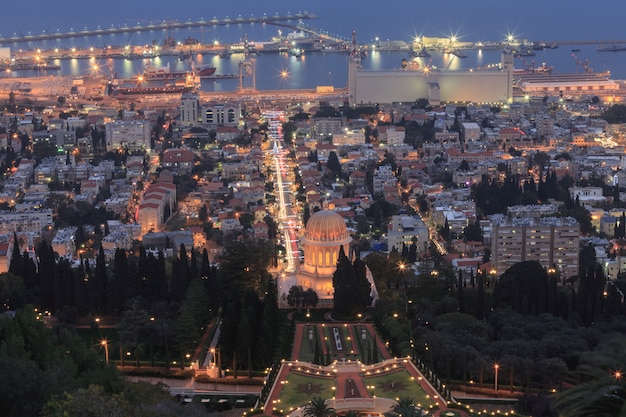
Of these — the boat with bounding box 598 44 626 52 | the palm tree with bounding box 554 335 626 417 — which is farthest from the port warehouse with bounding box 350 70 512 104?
the palm tree with bounding box 554 335 626 417

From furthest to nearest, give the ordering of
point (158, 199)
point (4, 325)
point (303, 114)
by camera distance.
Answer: point (303, 114), point (158, 199), point (4, 325)

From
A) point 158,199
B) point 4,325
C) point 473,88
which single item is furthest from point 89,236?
point 473,88

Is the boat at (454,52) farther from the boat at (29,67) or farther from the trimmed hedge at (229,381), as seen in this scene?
the trimmed hedge at (229,381)

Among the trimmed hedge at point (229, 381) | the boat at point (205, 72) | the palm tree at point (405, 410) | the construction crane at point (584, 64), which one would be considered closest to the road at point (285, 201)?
the trimmed hedge at point (229, 381)

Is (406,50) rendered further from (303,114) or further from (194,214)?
(194,214)

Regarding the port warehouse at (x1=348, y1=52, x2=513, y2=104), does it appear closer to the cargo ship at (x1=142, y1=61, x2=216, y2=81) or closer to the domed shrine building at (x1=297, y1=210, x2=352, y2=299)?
the cargo ship at (x1=142, y1=61, x2=216, y2=81)
